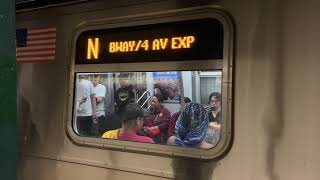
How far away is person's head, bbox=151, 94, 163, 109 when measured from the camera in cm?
301

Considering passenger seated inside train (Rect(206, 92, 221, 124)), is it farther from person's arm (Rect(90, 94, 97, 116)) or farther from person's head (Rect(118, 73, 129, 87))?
person's arm (Rect(90, 94, 97, 116))

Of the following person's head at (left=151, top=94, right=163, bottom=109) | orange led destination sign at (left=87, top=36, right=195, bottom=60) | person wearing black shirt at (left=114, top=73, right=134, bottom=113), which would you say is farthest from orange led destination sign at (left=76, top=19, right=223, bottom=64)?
person's head at (left=151, top=94, right=163, bottom=109)

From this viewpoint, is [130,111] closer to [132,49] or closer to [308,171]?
[132,49]

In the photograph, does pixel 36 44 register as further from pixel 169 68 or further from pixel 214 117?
pixel 214 117

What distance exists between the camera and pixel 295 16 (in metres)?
2.44

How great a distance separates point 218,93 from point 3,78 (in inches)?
46.1

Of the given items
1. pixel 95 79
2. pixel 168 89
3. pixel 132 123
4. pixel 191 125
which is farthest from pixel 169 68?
pixel 95 79

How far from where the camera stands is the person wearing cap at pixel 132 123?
3141mm

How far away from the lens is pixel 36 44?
12.7 feet

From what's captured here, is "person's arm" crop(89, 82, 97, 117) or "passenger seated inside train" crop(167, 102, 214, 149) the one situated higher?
"person's arm" crop(89, 82, 97, 117)

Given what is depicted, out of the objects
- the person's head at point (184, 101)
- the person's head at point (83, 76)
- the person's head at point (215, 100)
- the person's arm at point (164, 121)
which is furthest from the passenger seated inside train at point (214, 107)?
the person's head at point (83, 76)

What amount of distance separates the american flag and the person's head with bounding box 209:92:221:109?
1424 mm

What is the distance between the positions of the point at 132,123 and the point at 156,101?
256 millimetres

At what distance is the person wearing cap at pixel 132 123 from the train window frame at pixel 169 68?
1.7 inches
